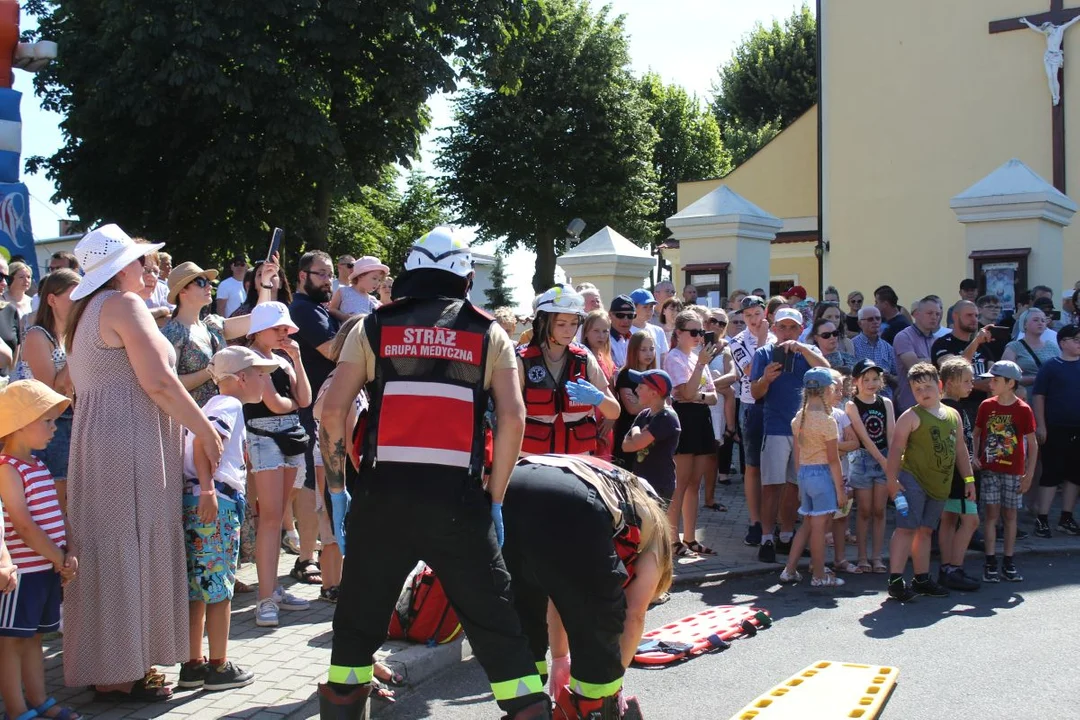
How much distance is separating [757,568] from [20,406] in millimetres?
5571

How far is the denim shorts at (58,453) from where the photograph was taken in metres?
6.02

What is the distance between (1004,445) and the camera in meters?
8.58

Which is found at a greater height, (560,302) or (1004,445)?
(560,302)

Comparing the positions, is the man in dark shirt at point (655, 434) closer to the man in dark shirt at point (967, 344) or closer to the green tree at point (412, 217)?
the man in dark shirt at point (967, 344)

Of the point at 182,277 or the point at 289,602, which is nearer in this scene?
the point at 182,277

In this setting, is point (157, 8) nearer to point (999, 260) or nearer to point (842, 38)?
point (842, 38)

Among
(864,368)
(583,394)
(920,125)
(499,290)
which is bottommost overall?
(583,394)

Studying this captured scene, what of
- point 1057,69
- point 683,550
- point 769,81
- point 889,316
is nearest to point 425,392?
point 683,550

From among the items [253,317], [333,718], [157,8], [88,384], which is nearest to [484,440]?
[333,718]

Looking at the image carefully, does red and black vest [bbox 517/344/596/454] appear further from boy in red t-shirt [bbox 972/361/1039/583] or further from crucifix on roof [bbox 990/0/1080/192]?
crucifix on roof [bbox 990/0/1080/192]

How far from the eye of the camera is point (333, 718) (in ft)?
13.1

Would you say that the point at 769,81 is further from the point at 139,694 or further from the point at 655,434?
the point at 139,694

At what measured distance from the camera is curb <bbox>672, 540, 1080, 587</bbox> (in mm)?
7844

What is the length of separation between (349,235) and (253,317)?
28.0 meters
